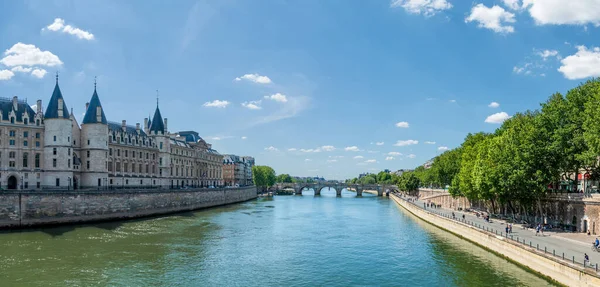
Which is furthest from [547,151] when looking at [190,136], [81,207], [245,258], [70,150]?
[190,136]

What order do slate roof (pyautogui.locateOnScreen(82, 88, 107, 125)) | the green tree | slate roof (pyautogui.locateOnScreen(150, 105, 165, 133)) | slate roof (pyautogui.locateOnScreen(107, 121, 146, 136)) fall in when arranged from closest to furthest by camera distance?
1. slate roof (pyautogui.locateOnScreen(82, 88, 107, 125))
2. slate roof (pyautogui.locateOnScreen(107, 121, 146, 136))
3. slate roof (pyautogui.locateOnScreen(150, 105, 165, 133))
4. the green tree

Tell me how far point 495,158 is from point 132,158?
71032mm

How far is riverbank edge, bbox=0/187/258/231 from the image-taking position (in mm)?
54375

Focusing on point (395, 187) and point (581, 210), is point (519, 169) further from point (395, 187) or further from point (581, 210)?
point (395, 187)

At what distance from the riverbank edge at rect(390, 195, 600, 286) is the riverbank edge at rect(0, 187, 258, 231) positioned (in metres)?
50.0

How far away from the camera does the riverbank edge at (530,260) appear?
2489 centimetres

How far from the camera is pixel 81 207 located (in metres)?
60.7

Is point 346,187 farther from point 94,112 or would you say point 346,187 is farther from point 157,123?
point 94,112

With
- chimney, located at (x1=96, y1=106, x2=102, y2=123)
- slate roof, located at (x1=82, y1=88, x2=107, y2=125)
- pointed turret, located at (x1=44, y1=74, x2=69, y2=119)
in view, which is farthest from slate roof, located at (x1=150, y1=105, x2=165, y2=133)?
pointed turret, located at (x1=44, y1=74, x2=69, y2=119)

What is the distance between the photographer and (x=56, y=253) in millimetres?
38969

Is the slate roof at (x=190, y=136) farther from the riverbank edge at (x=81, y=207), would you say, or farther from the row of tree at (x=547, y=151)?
the row of tree at (x=547, y=151)

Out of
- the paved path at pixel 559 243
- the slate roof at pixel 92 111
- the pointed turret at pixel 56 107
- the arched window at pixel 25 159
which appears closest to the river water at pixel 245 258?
the paved path at pixel 559 243

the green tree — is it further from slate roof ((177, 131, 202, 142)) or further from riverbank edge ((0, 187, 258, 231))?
riverbank edge ((0, 187, 258, 231))

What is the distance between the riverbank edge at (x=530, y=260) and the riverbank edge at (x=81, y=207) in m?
50.0
